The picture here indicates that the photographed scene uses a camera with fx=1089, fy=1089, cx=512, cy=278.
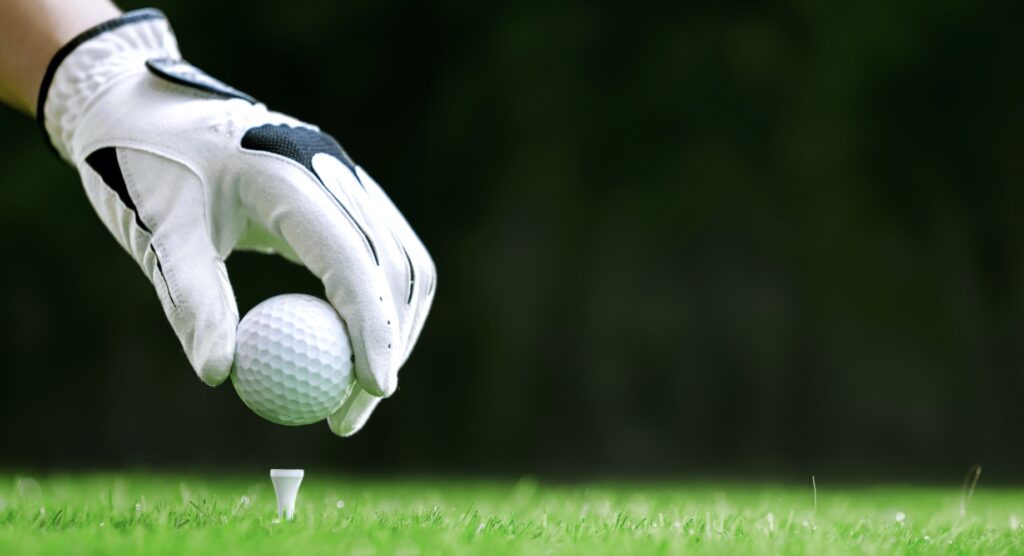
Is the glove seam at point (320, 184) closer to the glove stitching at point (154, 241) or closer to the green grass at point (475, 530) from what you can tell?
the glove stitching at point (154, 241)

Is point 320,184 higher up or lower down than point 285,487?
higher up

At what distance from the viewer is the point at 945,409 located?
275 inches

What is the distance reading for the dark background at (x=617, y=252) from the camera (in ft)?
23.1

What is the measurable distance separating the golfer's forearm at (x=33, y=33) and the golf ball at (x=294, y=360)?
706mm

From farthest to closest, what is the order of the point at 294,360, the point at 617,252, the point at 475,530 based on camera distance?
the point at 617,252 → the point at 294,360 → the point at 475,530

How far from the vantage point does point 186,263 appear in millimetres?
2012

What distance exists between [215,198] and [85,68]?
42cm

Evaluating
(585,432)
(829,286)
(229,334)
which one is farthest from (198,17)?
(229,334)

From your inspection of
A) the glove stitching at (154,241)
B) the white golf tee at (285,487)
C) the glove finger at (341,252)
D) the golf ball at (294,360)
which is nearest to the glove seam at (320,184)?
the glove finger at (341,252)

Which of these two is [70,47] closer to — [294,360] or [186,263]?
[186,263]

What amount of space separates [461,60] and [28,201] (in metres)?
3.01

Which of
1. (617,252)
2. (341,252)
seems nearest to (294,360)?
(341,252)

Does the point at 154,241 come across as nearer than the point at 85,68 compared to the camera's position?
Yes

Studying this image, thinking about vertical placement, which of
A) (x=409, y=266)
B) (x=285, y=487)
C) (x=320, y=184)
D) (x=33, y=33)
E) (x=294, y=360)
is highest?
(x=33, y=33)
